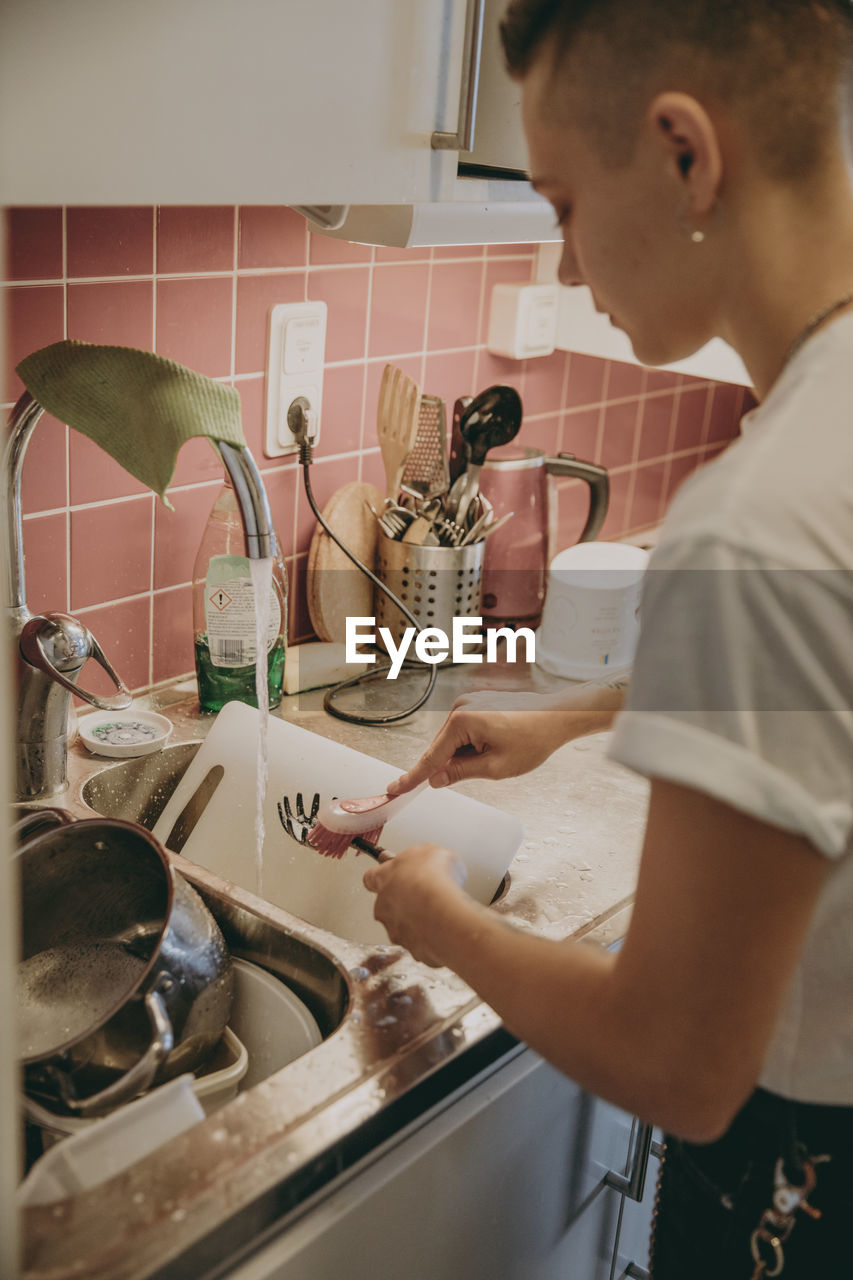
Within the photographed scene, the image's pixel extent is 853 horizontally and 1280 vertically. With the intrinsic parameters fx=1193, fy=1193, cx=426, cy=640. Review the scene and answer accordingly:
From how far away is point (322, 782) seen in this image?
1145 mm

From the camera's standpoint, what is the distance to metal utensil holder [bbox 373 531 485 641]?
4.82 ft

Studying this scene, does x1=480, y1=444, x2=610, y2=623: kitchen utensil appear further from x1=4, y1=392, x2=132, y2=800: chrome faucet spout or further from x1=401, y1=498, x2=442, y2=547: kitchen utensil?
x1=4, y1=392, x2=132, y2=800: chrome faucet spout

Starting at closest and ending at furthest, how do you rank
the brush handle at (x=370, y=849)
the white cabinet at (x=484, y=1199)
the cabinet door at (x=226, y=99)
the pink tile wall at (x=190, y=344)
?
the cabinet door at (x=226, y=99) → the white cabinet at (x=484, y=1199) → the brush handle at (x=370, y=849) → the pink tile wall at (x=190, y=344)

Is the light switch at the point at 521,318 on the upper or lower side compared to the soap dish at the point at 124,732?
upper

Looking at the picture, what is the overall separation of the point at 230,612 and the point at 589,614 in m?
0.49

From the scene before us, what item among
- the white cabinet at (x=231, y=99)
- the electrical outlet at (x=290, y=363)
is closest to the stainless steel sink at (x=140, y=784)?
the electrical outlet at (x=290, y=363)

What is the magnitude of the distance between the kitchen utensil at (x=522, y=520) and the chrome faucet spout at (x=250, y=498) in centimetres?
65

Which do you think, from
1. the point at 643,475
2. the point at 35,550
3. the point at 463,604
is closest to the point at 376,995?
the point at 35,550

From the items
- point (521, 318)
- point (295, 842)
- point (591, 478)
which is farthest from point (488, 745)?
point (521, 318)

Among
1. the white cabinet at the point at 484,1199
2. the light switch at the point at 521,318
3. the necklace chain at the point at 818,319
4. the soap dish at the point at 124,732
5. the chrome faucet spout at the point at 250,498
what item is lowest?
the white cabinet at the point at 484,1199

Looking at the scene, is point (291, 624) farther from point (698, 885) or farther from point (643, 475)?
point (698, 885)

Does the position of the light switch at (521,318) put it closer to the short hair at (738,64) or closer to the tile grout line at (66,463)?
the tile grout line at (66,463)

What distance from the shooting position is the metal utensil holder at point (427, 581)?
4.82 feet

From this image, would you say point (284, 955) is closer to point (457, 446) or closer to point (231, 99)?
point (231, 99)
